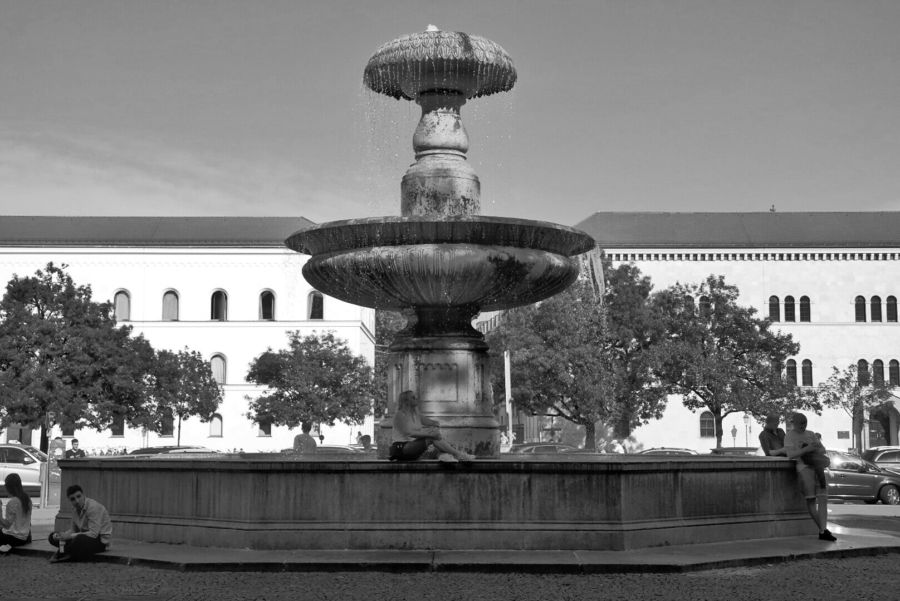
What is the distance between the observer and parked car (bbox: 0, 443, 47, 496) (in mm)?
30984

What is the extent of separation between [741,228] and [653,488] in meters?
69.3

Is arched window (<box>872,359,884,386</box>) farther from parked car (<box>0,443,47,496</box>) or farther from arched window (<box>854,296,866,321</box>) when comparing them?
parked car (<box>0,443,47,496</box>)

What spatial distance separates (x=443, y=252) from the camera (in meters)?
13.7

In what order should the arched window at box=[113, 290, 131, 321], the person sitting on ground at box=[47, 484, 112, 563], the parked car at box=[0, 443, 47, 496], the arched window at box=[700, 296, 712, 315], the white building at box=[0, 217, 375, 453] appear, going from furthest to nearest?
1. the arched window at box=[113, 290, 131, 321]
2. the white building at box=[0, 217, 375, 453]
3. the arched window at box=[700, 296, 712, 315]
4. the parked car at box=[0, 443, 47, 496]
5. the person sitting on ground at box=[47, 484, 112, 563]

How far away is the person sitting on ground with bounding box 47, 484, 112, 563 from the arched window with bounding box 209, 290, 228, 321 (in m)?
66.4

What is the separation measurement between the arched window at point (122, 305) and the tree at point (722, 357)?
120 ft

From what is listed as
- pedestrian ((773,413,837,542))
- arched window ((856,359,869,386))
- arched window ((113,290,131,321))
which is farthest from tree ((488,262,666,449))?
pedestrian ((773,413,837,542))

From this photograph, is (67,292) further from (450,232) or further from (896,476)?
(450,232)

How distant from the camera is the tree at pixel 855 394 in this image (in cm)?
6750

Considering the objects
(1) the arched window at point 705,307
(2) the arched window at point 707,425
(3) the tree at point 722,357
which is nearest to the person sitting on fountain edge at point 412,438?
(3) the tree at point 722,357

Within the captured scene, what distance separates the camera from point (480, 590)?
935 cm

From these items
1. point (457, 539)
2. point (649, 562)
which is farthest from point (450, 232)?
Result: point (649, 562)

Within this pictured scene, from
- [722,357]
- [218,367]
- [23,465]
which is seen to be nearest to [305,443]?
[23,465]

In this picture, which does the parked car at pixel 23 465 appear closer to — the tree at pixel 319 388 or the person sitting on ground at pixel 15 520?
the person sitting on ground at pixel 15 520
